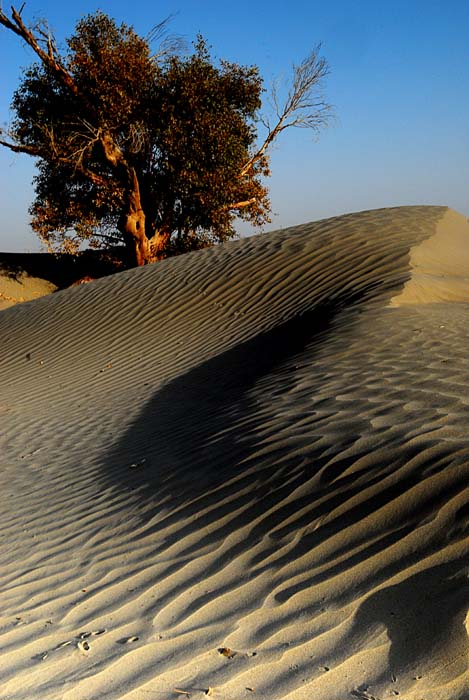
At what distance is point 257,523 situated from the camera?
3.93 metres

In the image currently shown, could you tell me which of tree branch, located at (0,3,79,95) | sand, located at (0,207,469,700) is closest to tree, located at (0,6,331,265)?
tree branch, located at (0,3,79,95)

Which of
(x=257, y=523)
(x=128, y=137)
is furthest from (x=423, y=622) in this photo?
(x=128, y=137)

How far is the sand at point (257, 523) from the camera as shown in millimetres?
2709

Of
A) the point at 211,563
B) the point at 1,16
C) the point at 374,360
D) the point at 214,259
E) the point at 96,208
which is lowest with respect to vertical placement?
the point at 211,563

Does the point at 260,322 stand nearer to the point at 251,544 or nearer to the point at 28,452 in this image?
the point at 28,452

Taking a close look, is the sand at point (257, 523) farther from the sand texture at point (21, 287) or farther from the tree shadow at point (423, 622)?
the sand texture at point (21, 287)

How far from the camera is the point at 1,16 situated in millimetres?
21375

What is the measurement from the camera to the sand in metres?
2.71

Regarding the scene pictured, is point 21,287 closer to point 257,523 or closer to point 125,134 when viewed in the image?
point 125,134

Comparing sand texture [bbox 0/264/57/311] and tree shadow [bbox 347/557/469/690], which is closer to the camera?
tree shadow [bbox 347/557/469/690]

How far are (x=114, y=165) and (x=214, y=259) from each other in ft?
29.3

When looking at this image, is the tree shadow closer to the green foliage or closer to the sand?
the sand

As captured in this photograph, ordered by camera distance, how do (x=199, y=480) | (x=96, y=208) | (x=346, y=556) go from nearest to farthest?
(x=346, y=556) < (x=199, y=480) < (x=96, y=208)

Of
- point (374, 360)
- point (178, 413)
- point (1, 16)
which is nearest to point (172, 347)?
point (178, 413)
